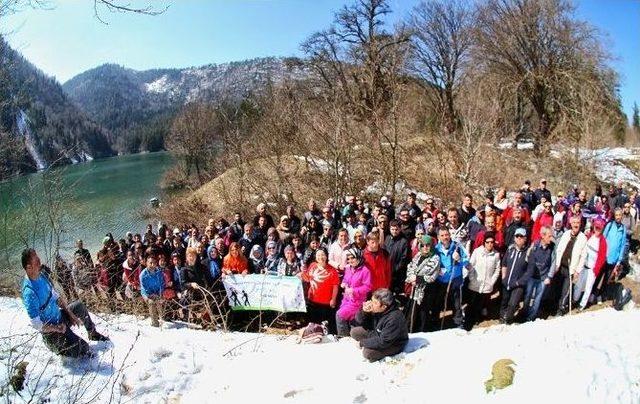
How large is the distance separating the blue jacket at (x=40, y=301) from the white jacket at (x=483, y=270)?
6.68 meters

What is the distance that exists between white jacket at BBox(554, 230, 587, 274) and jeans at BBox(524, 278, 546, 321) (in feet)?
1.41

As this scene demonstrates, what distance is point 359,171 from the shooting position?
20.0 metres

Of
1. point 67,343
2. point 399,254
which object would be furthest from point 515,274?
point 67,343

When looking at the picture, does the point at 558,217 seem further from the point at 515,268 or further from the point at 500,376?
the point at 500,376

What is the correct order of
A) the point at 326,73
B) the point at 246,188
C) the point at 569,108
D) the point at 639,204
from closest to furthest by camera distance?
the point at 639,204 < the point at 246,188 < the point at 569,108 < the point at 326,73

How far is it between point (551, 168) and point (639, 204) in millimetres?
10718

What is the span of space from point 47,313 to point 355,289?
451 centimetres

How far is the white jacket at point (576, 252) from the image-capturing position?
7.90m

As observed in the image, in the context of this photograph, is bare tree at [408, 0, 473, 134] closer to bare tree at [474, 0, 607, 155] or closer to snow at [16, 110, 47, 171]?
bare tree at [474, 0, 607, 155]

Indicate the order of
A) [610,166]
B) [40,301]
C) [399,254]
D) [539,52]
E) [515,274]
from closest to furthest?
[40,301] < [515,274] < [399,254] < [610,166] < [539,52]

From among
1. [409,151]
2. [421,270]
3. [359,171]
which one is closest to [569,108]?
[409,151]

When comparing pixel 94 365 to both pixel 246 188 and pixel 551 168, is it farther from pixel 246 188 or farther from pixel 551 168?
pixel 551 168

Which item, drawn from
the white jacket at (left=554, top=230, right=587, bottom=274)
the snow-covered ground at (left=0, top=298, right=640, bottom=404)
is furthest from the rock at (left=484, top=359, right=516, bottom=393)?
the white jacket at (left=554, top=230, right=587, bottom=274)

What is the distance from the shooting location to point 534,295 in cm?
807
